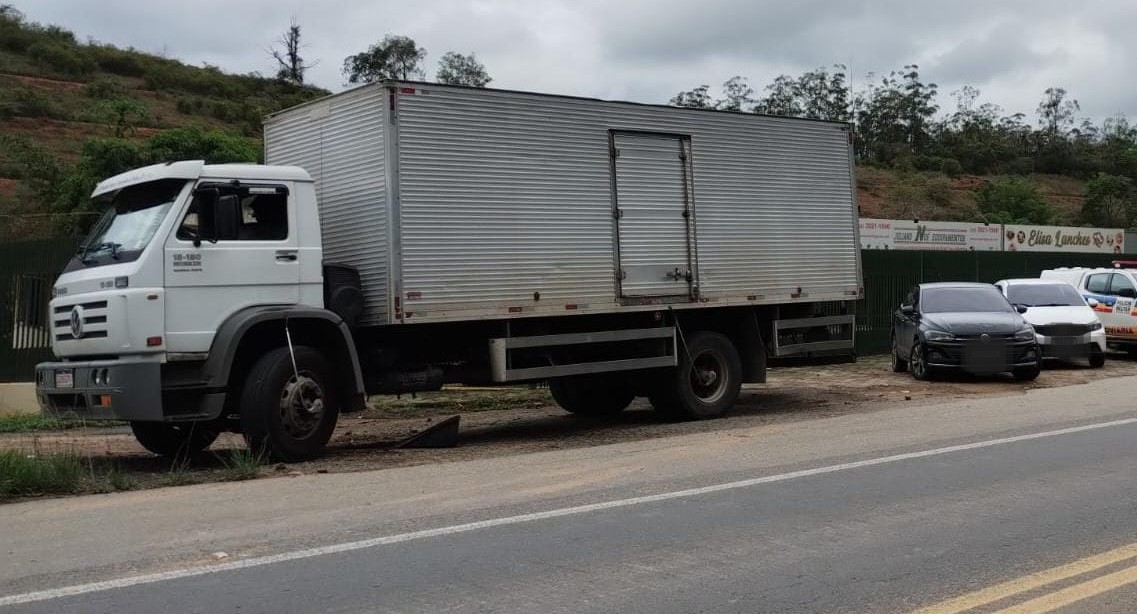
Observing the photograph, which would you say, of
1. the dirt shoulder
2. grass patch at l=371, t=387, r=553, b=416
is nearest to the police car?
the dirt shoulder

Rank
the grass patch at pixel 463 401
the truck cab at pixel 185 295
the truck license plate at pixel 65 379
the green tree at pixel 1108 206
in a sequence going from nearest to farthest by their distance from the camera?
the truck cab at pixel 185 295 → the truck license plate at pixel 65 379 → the grass patch at pixel 463 401 → the green tree at pixel 1108 206

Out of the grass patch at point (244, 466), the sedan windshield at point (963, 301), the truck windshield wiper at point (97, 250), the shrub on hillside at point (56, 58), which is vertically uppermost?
the shrub on hillside at point (56, 58)

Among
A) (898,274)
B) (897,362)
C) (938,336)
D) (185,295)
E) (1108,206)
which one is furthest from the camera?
(1108,206)

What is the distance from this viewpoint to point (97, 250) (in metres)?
10.1

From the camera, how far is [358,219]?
431 inches

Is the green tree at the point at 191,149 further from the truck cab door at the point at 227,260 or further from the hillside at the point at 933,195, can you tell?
the hillside at the point at 933,195

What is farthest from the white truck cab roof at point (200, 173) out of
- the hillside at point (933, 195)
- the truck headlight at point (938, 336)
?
the hillside at point (933, 195)

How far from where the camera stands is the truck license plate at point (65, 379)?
9727 millimetres

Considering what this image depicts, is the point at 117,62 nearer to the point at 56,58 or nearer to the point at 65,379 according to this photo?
the point at 56,58

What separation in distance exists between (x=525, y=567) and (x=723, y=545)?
1.23 metres

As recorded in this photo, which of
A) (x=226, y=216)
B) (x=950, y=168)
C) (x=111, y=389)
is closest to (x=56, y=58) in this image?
(x=226, y=216)

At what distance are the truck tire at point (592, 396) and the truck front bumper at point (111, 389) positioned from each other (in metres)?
5.89

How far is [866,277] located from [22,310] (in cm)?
1565

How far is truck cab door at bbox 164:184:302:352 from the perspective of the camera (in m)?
9.69
